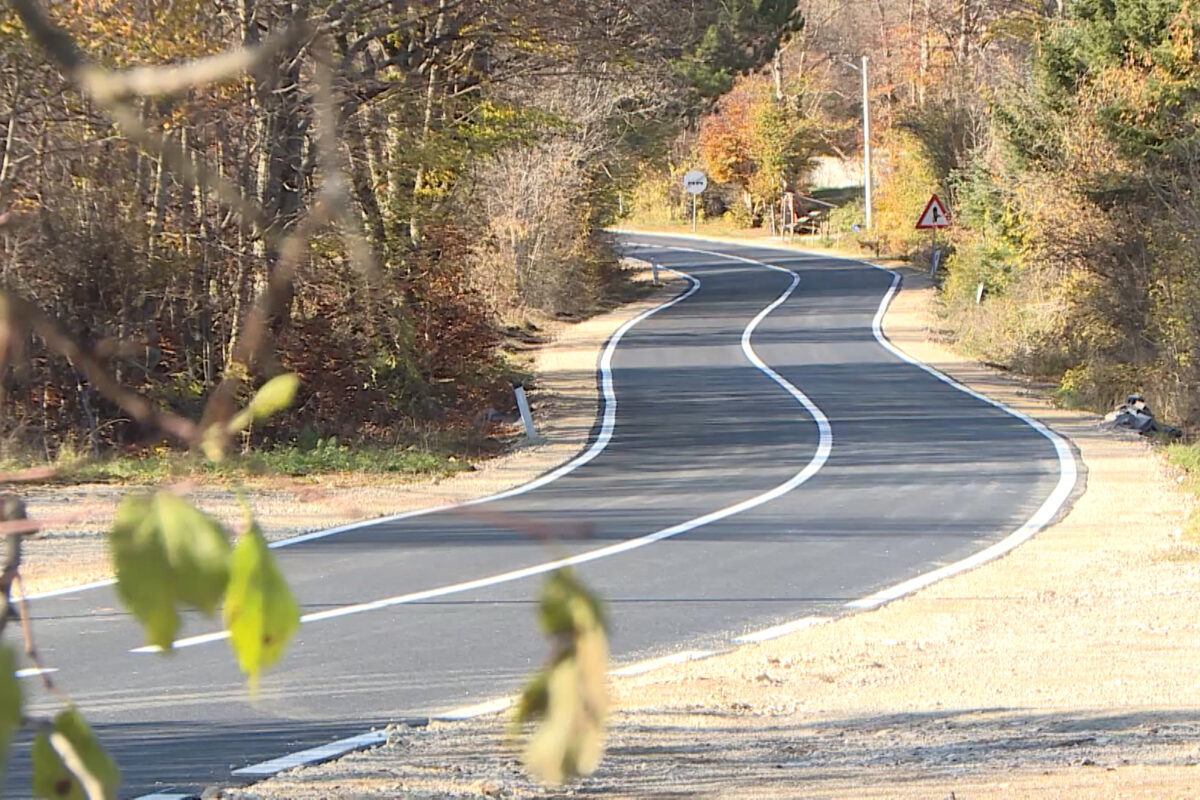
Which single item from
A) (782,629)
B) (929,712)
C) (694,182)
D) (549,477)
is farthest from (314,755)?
(694,182)

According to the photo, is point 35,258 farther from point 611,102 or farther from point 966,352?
point 611,102

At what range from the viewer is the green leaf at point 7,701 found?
1007 millimetres

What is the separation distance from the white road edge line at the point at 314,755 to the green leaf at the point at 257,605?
213 inches

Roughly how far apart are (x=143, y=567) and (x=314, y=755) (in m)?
5.71

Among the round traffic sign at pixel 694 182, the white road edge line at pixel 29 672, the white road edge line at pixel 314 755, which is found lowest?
the white road edge line at pixel 314 755

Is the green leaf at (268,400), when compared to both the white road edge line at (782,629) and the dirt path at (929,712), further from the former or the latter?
the white road edge line at (782,629)

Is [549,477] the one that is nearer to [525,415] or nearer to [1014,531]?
[525,415]

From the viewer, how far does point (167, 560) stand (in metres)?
1.01

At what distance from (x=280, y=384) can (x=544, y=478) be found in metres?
15.6

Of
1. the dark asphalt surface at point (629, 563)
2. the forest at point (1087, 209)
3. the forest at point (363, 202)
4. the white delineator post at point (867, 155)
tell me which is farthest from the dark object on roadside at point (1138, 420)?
the white delineator post at point (867, 155)

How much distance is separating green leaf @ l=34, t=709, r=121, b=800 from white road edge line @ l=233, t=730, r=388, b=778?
16.9 feet

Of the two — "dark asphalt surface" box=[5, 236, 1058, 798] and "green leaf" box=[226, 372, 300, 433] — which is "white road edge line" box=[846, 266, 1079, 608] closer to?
"dark asphalt surface" box=[5, 236, 1058, 798]

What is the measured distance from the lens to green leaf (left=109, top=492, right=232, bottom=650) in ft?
3.32

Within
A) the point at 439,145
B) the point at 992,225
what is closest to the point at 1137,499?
the point at 439,145
